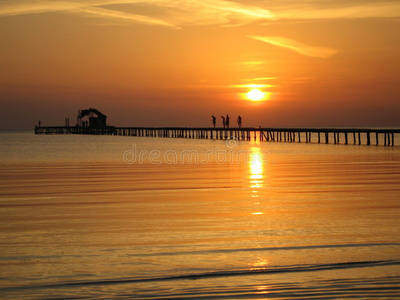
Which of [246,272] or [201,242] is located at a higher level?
[201,242]

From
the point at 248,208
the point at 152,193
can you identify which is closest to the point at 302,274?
the point at 248,208

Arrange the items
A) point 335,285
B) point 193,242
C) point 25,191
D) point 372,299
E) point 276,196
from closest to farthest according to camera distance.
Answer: point 372,299 → point 335,285 → point 193,242 → point 276,196 → point 25,191

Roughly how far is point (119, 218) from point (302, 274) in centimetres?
527

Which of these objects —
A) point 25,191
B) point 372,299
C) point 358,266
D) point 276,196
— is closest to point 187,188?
point 276,196

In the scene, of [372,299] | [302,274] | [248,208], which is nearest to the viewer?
[372,299]

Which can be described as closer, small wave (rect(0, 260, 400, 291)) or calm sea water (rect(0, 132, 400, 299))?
calm sea water (rect(0, 132, 400, 299))

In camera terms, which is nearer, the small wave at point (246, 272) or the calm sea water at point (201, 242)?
the calm sea water at point (201, 242)

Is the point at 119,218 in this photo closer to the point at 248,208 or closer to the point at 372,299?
the point at 248,208

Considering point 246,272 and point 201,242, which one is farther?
point 201,242

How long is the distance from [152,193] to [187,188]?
1577mm

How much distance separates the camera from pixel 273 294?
245 inches

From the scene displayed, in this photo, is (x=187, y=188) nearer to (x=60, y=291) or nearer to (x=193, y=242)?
(x=193, y=242)

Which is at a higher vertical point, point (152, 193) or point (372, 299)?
point (152, 193)

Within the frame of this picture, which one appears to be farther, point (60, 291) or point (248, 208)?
point (248, 208)
